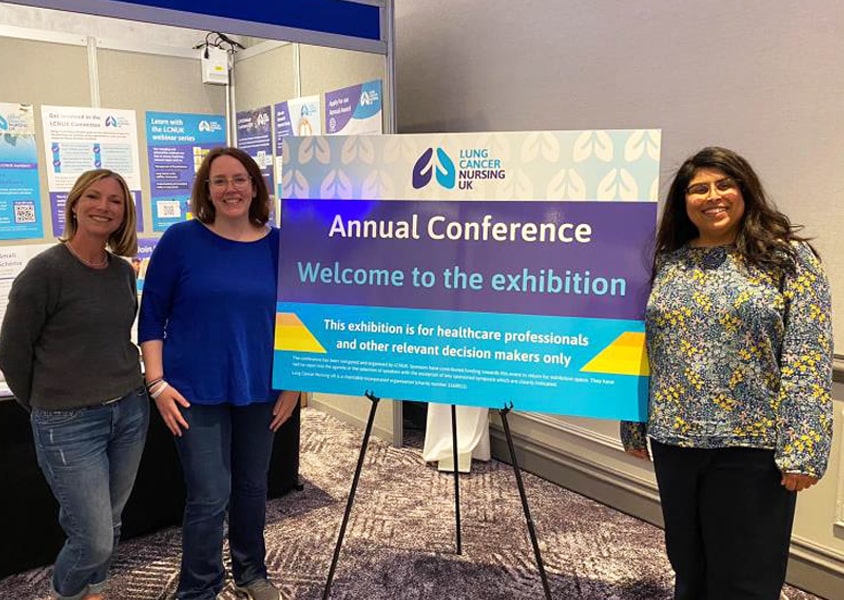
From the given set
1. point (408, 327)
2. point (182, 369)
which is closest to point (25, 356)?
point (182, 369)

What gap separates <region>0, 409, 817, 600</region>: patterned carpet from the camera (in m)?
2.34

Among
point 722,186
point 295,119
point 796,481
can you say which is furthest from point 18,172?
point 796,481

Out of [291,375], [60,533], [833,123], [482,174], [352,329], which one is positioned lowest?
[60,533]

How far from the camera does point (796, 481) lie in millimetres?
1512

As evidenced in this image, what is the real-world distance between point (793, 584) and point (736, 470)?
1.16 metres

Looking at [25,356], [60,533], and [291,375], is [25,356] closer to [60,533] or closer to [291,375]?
[291,375]

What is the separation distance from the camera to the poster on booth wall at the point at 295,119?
387 cm

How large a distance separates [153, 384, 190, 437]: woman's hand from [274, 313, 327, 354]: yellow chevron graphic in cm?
29

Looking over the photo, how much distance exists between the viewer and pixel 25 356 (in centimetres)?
175

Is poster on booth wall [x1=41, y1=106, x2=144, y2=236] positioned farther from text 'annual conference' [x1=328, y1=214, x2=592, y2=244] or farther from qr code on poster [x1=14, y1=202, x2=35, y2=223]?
text 'annual conference' [x1=328, y1=214, x2=592, y2=244]

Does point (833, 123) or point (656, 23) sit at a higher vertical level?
point (656, 23)

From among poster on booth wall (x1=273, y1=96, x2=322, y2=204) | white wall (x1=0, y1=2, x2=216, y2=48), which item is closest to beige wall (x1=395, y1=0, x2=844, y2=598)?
poster on booth wall (x1=273, y1=96, x2=322, y2=204)

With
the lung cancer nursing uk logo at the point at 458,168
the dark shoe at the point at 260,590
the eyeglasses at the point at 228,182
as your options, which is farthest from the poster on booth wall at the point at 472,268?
the dark shoe at the point at 260,590

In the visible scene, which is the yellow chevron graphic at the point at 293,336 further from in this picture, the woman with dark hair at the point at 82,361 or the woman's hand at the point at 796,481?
the woman's hand at the point at 796,481
